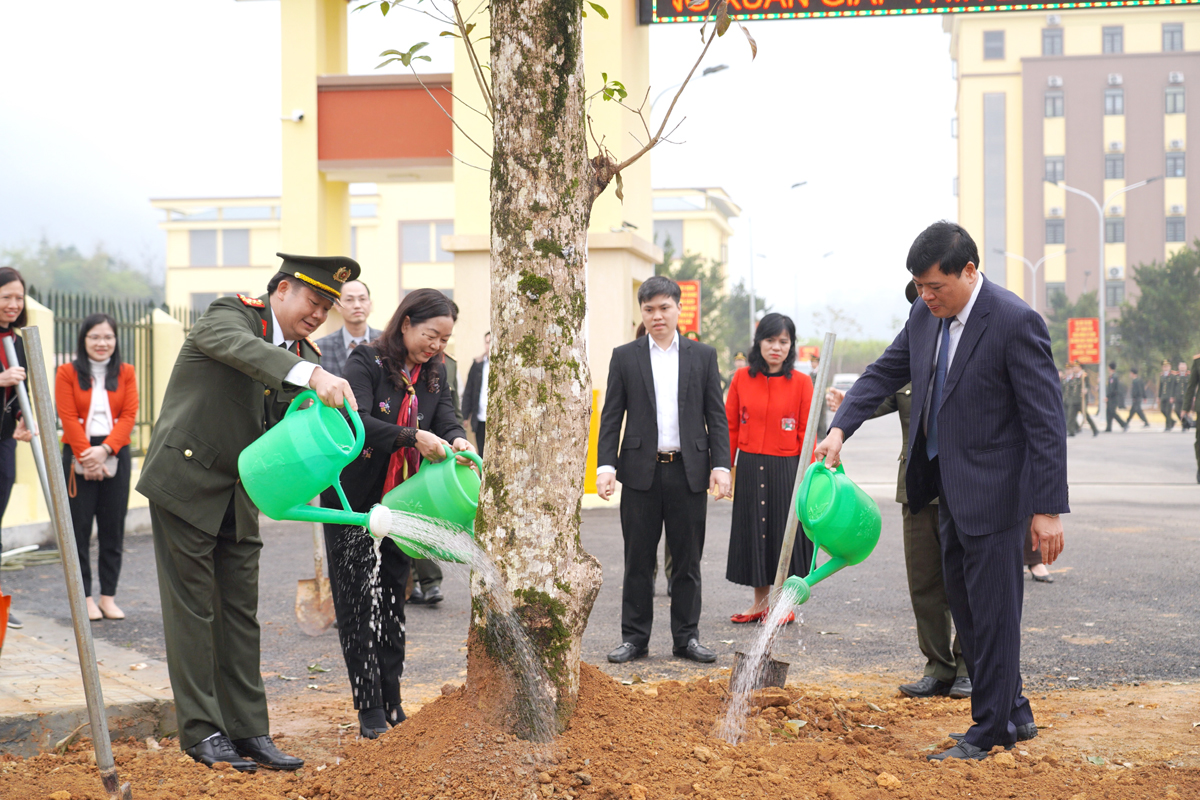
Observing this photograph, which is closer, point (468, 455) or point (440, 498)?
point (440, 498)

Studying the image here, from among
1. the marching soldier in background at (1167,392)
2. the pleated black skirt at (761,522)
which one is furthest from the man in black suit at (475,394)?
the marching soldier in background at (1167,392)

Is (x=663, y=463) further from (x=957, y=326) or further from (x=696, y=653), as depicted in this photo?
(x=957, y=326)

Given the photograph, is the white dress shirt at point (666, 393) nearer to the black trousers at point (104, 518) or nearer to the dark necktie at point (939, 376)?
the dark necktie at point (939, 376)

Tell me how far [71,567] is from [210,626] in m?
0.76

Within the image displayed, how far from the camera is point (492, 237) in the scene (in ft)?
11.2

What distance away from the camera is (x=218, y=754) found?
367cm

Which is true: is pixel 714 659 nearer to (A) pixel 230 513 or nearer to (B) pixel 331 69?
(A) pixel 230 513

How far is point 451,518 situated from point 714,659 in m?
2.23

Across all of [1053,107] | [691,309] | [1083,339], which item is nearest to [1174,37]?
[1053,107]

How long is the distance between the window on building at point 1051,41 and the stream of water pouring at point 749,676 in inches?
3008

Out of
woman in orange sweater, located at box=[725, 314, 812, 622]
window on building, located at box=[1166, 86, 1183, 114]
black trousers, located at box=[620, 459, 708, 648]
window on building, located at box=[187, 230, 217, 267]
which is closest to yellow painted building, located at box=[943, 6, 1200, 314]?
window on building, located at box=[1166, 86, 1183, 114]

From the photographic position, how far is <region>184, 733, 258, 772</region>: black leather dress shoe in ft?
11.9

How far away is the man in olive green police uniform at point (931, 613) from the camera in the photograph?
15.8 feet

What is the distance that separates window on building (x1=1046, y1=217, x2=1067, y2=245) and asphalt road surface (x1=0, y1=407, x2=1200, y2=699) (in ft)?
209
